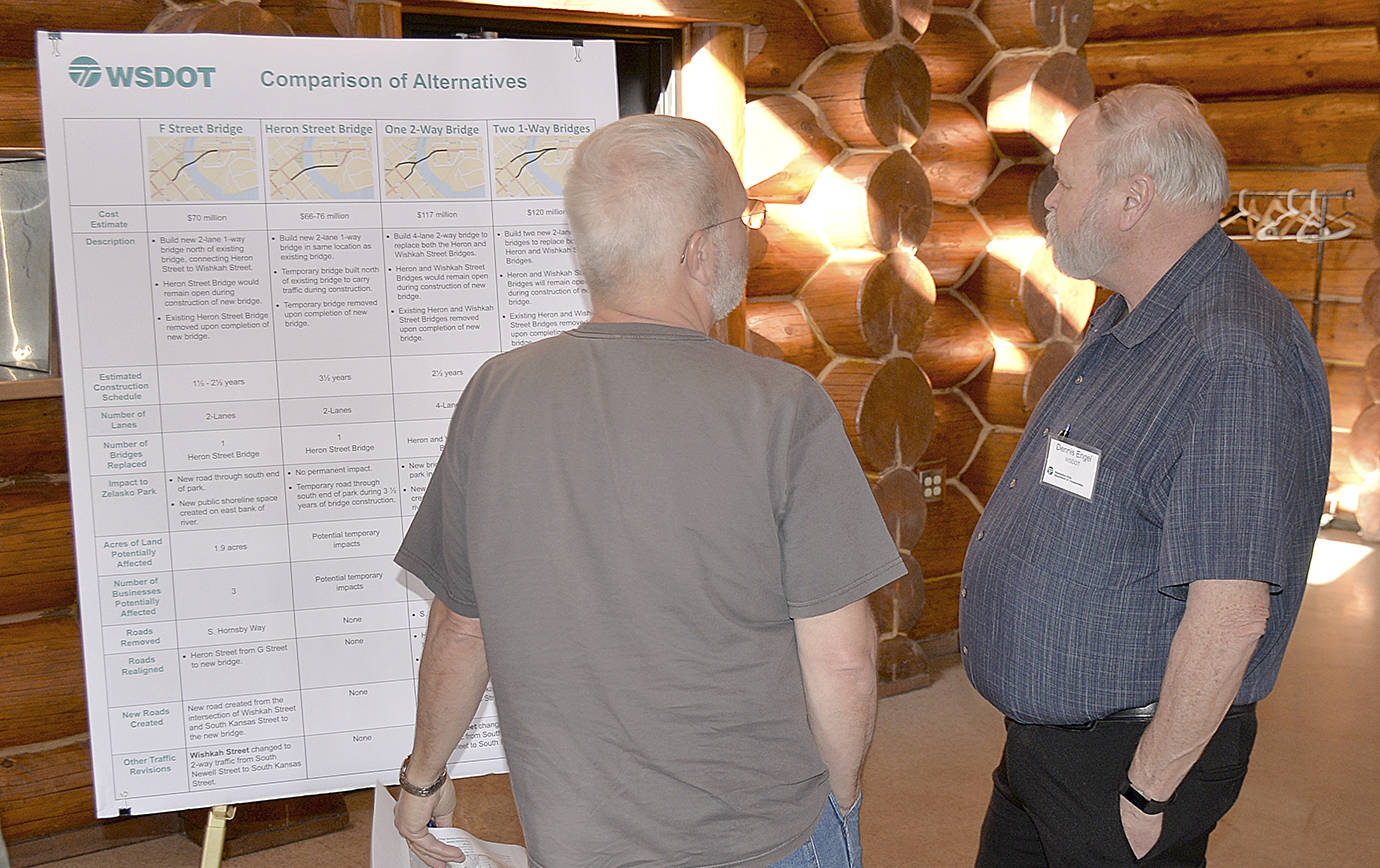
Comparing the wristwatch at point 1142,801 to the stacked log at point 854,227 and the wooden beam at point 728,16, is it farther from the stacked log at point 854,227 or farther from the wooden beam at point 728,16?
the wooden beam at point 728,16

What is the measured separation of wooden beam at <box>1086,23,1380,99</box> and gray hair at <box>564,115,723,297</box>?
5.42m

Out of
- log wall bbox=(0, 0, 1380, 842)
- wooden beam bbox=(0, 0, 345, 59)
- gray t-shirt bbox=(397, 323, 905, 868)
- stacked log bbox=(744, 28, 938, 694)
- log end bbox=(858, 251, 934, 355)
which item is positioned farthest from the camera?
log end bbox=(858, 251, 934, 355)

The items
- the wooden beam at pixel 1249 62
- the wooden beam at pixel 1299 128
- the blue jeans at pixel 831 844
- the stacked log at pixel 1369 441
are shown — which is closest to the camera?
the blue jeans at pixel 831 844

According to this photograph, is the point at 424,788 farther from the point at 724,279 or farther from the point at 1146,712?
the point at 1146,712

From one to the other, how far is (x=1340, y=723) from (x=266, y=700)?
3.51 metres

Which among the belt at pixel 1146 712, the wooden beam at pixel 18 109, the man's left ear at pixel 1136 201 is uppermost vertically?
the wooden beam at pixel 18 109

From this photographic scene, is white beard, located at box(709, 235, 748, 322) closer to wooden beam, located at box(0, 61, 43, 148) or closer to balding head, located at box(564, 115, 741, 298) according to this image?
balding head, located at box(564, 115, 741, 298)

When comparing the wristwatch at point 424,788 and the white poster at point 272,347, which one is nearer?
the wristwatch at point 424,788

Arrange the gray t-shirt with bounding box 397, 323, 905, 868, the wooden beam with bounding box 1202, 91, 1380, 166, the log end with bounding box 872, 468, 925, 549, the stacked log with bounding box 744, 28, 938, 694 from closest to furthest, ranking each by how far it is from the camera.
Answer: the gray t-shirt with bounding box 397, 323, 905, 868
the stacked log with bounding box 744, 28, 938, 694
the log end with bounding box 872, 468, 925, 549
the wooden beam with bounding box 1202, 91, 1380, 166

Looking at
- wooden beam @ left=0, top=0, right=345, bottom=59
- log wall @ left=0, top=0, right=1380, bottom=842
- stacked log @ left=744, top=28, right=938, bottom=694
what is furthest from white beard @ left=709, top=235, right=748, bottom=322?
stacked log @ left=744, top=28, right=938, bottom=694

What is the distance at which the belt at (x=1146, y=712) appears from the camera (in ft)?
5.94

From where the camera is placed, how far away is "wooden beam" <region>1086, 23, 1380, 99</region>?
6.20m

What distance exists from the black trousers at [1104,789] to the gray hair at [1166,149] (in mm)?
787

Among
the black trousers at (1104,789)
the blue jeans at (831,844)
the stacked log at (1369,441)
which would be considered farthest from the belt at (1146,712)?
the stacked log at (1369,441)
